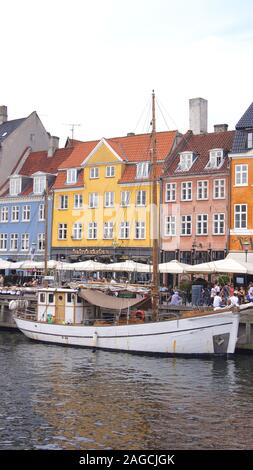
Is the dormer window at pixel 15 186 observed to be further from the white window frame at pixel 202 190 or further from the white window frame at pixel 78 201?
the white window frame at pixel 202 190

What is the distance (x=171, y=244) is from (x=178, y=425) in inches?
1301

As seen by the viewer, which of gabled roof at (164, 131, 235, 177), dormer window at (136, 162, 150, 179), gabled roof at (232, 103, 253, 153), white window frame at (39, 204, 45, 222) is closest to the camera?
gabled roof at (232, 103, 253, 153)

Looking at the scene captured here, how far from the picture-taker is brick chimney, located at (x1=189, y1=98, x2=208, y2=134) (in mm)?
55094

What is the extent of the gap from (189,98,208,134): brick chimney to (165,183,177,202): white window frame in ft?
22.3

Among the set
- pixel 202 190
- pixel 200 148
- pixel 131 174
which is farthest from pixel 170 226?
pixel 200 148

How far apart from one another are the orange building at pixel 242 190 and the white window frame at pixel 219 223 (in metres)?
1.04

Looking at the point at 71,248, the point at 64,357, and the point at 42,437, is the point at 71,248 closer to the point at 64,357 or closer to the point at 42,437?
the point at 64,357

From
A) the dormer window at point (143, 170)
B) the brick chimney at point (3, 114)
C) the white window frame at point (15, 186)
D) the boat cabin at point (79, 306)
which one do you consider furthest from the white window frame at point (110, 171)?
the brick chimney at point (3, 114)

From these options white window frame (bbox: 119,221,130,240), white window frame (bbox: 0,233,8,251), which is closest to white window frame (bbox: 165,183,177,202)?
white window frame (bbox: 119,221,130,240)

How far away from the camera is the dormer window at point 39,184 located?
2392 inches

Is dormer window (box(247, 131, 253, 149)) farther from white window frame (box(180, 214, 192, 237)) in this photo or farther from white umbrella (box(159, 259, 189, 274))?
white umbrella (box(159, 259, 189, 274))

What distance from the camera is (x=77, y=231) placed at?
5662cm

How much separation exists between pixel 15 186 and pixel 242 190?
26017 millimetres

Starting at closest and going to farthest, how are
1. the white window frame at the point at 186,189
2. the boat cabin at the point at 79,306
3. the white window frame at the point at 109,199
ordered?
the boat cabin at the point at 79,306 < the white window frame at the point at 186,189 < the white window frame at the point at 109,199
